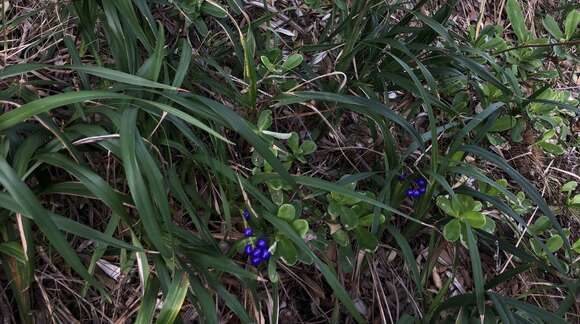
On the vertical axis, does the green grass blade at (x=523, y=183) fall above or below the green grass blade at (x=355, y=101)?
below

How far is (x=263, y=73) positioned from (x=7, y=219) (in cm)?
75

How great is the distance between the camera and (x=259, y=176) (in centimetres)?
136

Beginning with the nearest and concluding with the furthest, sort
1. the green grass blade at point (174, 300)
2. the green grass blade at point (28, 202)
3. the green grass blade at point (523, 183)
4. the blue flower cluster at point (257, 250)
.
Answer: the green grass blade at point (28, 202) < the green grass blade at point (174, 300) < the blue flower cluster at point (257, 250) < the green grass blade at point (523, 183)

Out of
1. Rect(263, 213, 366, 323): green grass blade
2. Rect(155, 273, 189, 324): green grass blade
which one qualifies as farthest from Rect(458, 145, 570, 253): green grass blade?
Rect(155, 273, 189, 324): green grass blade

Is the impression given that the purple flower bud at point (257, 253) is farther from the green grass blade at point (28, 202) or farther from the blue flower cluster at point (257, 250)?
the green grass blade at point (28, 202)

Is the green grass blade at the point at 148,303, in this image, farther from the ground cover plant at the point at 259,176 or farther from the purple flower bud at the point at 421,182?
the purple flower bud at the point at 421,182

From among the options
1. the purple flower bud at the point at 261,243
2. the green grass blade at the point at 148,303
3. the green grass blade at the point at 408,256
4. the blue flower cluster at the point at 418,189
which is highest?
the purple flower bud at the point at 261,243

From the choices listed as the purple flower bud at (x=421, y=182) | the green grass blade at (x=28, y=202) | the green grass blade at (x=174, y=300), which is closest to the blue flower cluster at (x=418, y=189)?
the purple flower bud at (x=421, y=182)

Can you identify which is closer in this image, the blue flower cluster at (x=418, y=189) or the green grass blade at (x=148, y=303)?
the green grass blade at (x=148, y=303)

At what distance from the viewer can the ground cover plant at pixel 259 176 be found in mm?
1168

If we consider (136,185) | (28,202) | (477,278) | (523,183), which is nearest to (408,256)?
(477,278)

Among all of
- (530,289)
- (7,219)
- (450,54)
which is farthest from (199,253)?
(530,289)

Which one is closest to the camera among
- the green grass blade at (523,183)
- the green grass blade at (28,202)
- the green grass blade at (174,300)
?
the green grass blade at (28,202)

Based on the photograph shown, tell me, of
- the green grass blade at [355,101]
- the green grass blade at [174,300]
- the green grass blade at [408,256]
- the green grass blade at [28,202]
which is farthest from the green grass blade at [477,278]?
the green grass blade at [28,202]
